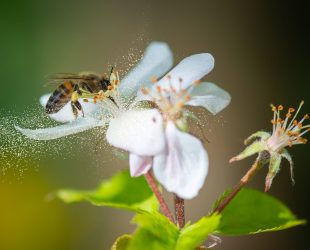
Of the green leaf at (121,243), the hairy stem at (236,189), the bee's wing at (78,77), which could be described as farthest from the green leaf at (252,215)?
the bee's wing at (78,77)

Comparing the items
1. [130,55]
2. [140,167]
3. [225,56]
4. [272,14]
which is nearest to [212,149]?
[225,56]

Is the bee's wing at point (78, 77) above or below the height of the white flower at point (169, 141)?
above

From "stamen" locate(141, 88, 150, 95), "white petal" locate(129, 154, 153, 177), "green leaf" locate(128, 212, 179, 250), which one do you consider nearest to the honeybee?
A: "stamen" locate(141, 88, 150, 95)

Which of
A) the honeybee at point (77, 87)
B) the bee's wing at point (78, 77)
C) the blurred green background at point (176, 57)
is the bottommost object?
the blurred green background at point (176, 57)

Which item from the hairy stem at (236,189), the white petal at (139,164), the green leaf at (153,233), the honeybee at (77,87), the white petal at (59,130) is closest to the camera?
the green leaf at (153,233)

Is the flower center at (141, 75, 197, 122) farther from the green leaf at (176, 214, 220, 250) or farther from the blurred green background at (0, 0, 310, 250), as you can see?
the blurred green background at (0, 0, 310, 250)

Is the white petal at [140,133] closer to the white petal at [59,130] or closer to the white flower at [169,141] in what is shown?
the white flower at [169,141]
